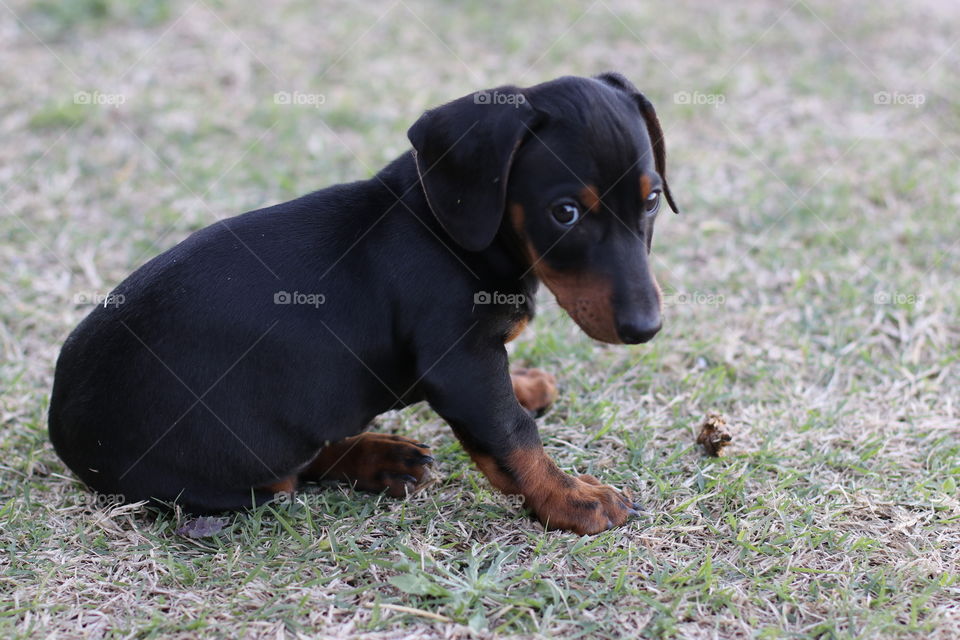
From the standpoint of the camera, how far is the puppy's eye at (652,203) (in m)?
3.23

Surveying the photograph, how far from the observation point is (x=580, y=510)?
334 centimetres

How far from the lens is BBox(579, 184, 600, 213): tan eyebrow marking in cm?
304

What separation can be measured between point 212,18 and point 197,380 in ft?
20.9

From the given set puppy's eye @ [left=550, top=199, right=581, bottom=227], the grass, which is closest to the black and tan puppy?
puppy's eye @ [left=550, top=199, right=581, bottom=227]

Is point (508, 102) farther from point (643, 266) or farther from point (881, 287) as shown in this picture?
point (881, 287)

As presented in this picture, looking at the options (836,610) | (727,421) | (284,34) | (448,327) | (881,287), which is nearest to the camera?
(836,610)

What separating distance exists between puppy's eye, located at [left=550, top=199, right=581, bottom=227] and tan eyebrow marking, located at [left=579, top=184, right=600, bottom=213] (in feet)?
0.11

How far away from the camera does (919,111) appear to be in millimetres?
7246

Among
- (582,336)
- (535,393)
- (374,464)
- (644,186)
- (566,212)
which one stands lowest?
(374,464)

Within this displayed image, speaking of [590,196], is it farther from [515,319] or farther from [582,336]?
[582,336]

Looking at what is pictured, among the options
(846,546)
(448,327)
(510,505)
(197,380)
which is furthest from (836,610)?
(197,380)

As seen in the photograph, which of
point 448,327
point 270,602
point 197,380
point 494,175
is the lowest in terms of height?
point 270,602

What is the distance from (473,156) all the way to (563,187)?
1.10 ft

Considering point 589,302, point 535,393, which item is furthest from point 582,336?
point 589,302
